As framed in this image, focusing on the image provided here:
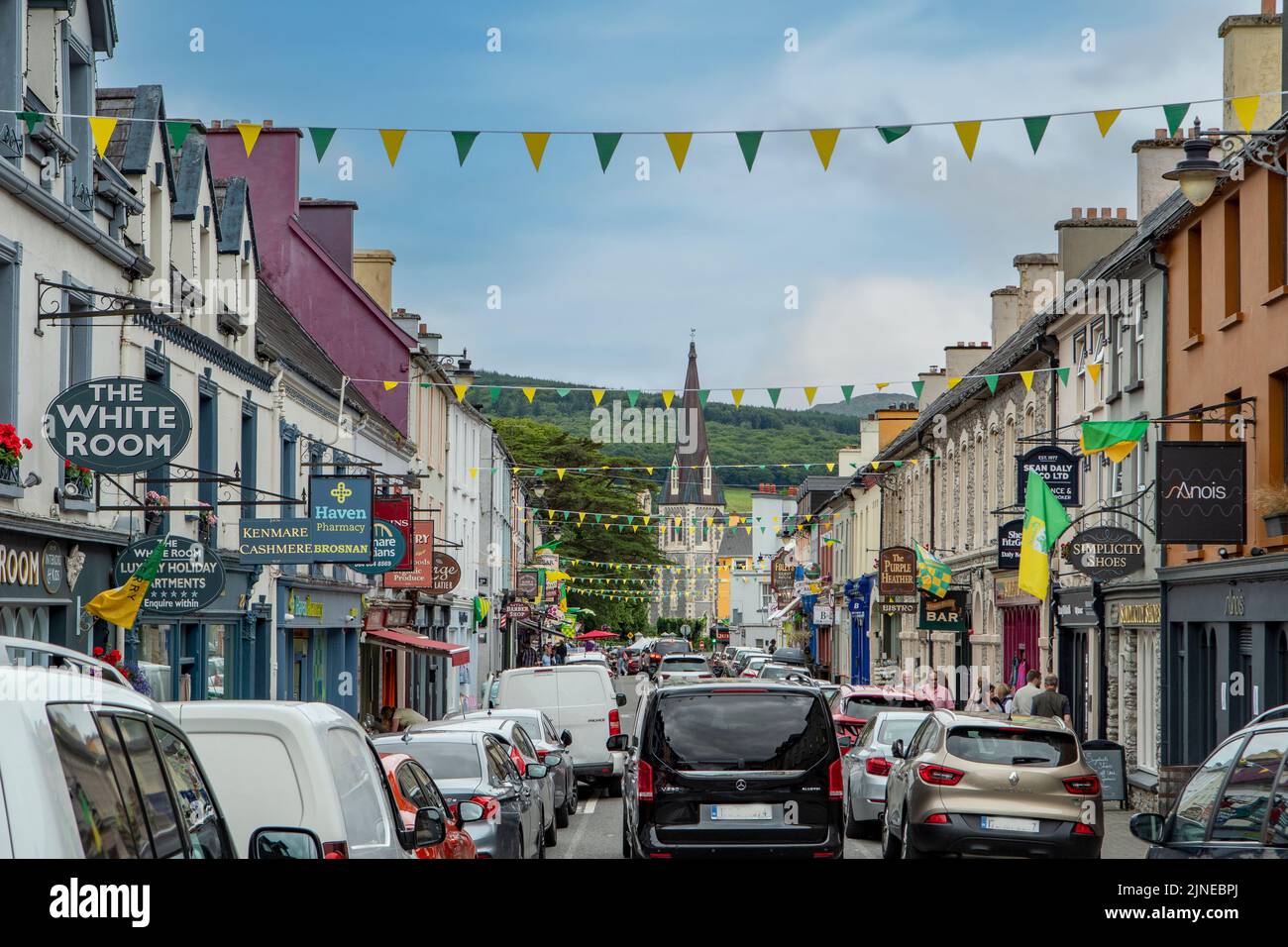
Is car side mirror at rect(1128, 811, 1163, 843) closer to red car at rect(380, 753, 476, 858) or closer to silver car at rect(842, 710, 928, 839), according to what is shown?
red car at rect(380, 753, 476, 858)

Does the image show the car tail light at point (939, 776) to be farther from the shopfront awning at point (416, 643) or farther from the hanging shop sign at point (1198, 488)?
the shopfront awning at point (416, 643)

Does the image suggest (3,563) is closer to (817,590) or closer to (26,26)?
(26,26)

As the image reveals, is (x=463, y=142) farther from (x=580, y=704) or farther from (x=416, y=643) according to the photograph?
(x=416, y=643)

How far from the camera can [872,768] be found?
63.3ft

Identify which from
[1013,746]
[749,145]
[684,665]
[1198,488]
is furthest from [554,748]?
[684,665]

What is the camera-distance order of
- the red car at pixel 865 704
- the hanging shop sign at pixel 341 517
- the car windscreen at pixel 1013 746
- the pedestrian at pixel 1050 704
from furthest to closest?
the red car at pixel 865 704 → the pedestrian at pixel 1050 704 → the hanging shop sign at pixel 341 517 → the car windscreen at pixel 1013 746

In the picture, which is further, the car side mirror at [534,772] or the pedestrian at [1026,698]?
the pedestrian at [1026,698]

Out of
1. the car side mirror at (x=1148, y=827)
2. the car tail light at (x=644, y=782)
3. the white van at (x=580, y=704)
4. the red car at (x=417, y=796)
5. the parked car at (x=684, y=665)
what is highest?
the car side mirror at (x=1148, y=827)

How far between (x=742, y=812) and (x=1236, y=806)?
22.4 ft

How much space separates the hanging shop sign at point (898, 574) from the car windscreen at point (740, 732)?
29472 millimetres

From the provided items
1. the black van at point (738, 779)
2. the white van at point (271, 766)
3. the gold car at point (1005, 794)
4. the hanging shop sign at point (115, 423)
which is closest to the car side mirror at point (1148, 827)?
the white van at point (271, 766)

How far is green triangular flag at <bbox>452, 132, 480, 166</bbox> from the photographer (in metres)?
13.9

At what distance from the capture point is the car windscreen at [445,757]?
45.8ft
